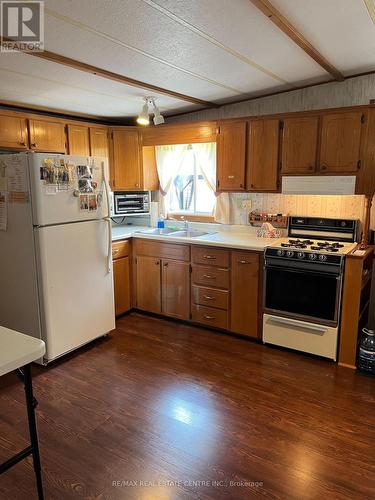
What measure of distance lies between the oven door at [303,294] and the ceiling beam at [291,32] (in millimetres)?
1605

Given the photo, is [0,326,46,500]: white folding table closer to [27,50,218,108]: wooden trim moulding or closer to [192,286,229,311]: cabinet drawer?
[27,50,218,108]: wooden trim moulding

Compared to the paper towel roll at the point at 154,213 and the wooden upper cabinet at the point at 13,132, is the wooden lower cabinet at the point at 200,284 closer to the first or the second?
the paper towel roll at the point at 154,213

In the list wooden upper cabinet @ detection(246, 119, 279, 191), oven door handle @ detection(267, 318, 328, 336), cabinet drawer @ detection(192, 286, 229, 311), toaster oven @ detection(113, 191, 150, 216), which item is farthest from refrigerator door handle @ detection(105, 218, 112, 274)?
oven door handle @ detection(267, 318, 328, 336)

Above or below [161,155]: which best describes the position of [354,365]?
below

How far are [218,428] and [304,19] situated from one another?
242cm

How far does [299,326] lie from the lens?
302cm

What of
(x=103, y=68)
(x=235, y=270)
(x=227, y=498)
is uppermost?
(x=103, y=68)

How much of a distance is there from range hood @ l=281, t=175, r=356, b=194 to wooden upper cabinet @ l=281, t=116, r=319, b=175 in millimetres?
75

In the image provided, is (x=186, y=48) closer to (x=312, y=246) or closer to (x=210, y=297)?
(x=312, y=246)

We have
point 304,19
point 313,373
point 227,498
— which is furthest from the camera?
point 313,373

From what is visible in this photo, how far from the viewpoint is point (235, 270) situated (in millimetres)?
3275

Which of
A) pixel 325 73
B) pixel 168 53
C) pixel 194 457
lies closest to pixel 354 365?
pixel 194 457

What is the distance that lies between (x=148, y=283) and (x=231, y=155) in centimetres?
162

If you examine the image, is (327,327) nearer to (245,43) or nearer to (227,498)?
(227,498)
